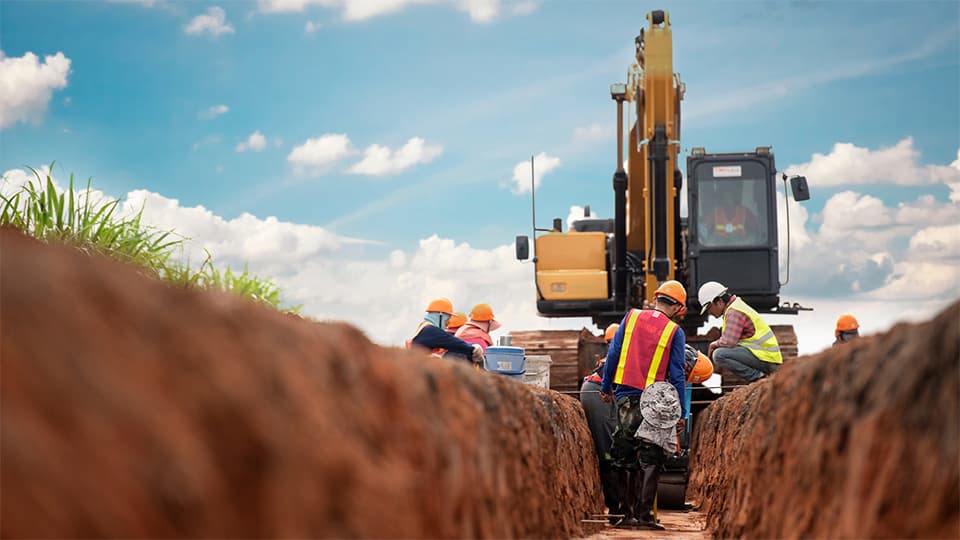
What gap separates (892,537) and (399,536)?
67.8 inches

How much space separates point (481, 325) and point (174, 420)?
12.1 meters

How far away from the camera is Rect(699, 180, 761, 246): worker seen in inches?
667

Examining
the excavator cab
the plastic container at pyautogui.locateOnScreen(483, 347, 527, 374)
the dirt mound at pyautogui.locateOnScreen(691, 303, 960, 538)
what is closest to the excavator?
the excavator cab

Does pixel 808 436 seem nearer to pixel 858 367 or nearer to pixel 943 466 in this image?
pixel 858 367

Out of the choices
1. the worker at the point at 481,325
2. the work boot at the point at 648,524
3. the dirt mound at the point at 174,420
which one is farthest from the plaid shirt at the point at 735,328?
the dirt mound at the point at 174,420

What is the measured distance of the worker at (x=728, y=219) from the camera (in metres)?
17.0

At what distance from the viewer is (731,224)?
17047 mm

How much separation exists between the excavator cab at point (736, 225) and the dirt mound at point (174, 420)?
47.5 ft

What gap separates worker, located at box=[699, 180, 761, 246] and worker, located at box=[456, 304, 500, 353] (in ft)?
15.8

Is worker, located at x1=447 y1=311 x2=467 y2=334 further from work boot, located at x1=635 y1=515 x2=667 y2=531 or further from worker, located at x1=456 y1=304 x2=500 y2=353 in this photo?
work boot, located at x1=635 y1=515 x2=667 y2=531

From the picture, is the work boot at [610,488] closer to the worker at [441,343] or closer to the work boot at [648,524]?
the work boot at [648,524]

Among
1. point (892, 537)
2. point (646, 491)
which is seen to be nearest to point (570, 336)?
point (646, 491)

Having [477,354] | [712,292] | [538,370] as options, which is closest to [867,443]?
[477,354]

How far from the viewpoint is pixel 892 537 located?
3.30 m
